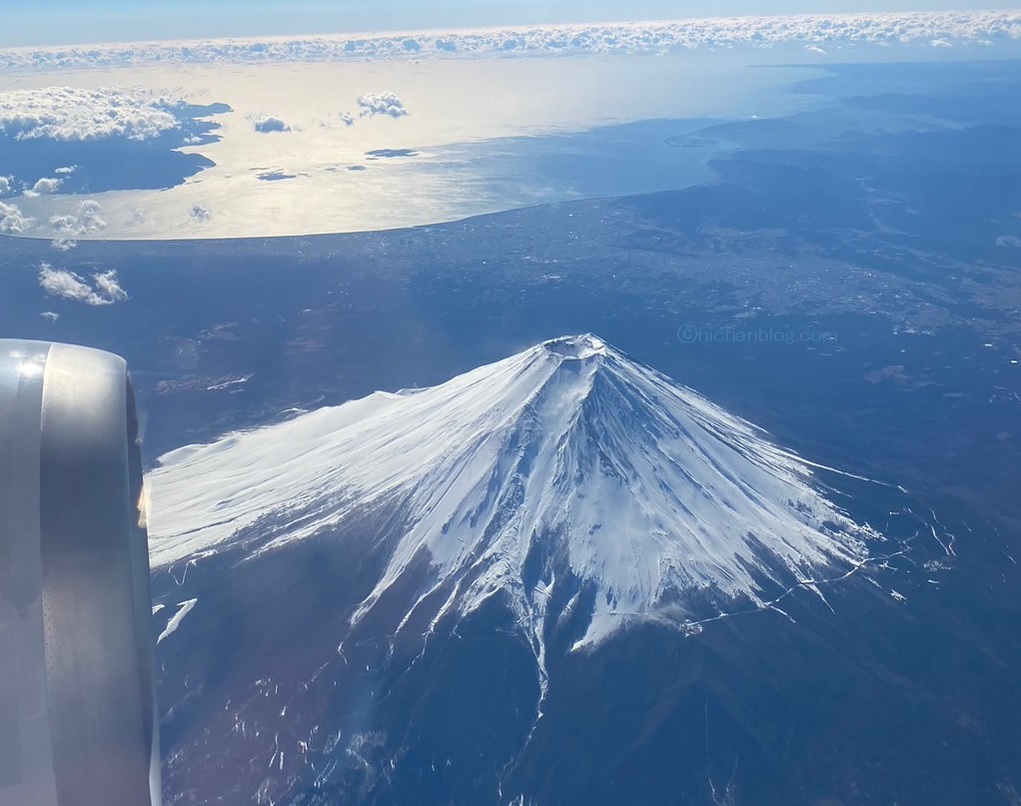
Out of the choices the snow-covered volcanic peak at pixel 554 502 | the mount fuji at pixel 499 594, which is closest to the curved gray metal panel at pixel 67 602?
the mount fuji at pixel 499 594

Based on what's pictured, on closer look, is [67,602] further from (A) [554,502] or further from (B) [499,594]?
(A) [554,502]

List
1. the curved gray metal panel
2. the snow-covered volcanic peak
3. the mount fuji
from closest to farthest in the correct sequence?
the curved gray metal panel
the mount fuji
the snow-covered volcanic peak

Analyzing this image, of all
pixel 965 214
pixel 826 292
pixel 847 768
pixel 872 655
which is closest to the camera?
pixel 847 768

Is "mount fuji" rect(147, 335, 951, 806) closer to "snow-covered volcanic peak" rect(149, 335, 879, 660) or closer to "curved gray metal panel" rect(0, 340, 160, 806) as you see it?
"snow-covered volcanic peak" rect(149, 335, 879, 660)

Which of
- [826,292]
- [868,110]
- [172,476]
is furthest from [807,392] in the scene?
[868,110]

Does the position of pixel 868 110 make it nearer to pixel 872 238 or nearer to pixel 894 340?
pixel 872 238

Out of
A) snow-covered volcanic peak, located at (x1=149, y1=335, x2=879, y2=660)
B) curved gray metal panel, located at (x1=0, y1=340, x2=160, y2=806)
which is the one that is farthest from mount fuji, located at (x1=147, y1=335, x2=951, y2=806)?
curved gray metal panel, located at (x1=0, y1=340, x2=160, y2=806)

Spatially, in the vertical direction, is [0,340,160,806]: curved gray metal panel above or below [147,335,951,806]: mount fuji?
above
